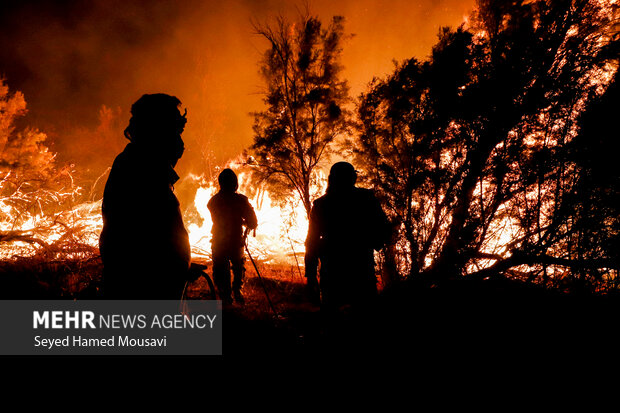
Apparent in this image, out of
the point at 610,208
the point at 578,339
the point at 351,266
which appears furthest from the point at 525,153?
the point at 351,266

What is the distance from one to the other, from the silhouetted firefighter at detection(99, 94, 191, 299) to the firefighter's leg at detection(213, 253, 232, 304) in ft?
12.5

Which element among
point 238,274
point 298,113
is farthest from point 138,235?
point 298,113

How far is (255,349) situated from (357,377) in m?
1.52

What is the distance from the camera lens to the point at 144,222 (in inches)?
61.5

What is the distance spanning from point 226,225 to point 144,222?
377cm

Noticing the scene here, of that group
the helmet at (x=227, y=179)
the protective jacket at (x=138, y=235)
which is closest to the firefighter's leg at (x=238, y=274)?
the helmet at (x=227, y=179)

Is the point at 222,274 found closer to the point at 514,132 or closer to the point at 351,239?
the point at 351,239

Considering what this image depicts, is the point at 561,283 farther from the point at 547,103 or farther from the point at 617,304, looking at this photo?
the point at 547,103

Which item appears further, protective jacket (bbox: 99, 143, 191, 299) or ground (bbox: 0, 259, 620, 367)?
ground (bbox: 0, 259, 620, 367)

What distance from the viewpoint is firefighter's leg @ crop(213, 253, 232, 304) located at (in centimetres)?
531

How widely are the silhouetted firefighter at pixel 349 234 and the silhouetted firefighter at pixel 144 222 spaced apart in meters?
1.70

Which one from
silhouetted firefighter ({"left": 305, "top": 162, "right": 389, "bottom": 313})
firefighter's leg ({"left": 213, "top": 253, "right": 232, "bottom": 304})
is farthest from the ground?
firefighter's leg ({"left": 213, "top": 253, "right": 232, "bottom": 304})

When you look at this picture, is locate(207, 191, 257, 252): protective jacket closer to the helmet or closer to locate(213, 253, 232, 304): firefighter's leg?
the helmet

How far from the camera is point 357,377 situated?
2117mm
